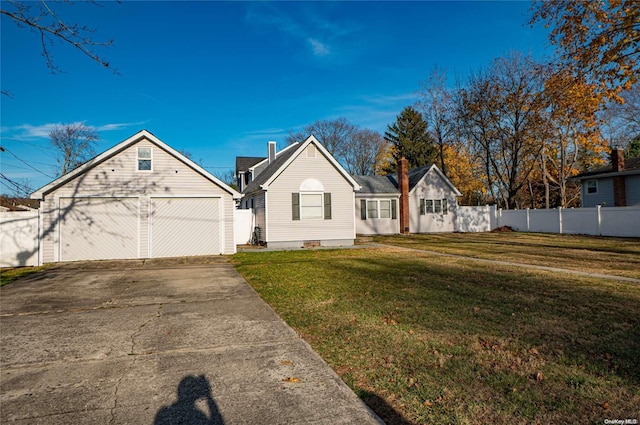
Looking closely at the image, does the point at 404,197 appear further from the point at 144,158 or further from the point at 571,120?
the point at 144,158

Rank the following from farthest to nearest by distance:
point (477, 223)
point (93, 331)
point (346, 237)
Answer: point (477, 223), point (346, 237), point (93, 331)

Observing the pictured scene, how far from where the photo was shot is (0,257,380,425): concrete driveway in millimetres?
3211

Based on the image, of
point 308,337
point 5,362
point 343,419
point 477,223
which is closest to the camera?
point 343,419

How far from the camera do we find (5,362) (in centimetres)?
448

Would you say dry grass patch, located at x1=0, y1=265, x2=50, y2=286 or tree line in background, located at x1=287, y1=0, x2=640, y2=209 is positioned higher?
tree line in background, located at x1=287, y1=0, x2=640, y2=209

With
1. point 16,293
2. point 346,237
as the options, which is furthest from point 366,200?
point 16,293

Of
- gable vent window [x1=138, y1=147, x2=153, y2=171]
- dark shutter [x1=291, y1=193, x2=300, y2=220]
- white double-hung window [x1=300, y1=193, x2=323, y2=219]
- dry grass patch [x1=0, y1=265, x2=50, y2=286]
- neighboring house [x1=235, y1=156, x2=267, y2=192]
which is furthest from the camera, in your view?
neighboring house [x1=235, y1=156, x2=267, y2=192]

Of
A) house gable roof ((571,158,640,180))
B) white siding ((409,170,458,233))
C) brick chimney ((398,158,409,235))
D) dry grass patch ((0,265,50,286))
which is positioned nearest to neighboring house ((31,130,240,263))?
dry grass patch ((0,265,50,286))

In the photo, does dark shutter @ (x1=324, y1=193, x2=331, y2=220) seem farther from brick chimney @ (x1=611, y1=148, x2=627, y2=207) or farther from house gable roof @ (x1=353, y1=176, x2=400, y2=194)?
brick chimney @ (x1=611, y1=148, x2=627, y2=207)

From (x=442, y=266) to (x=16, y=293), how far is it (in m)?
11.2

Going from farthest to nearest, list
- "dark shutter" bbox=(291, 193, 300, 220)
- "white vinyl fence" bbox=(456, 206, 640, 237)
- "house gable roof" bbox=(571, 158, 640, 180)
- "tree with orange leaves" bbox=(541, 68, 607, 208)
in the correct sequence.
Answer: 1. "house gable roof" bbox=(571, 158, 640, 180)
2. "tree with orange leaves" bbox=(541, 68, 607, 208)
3. "white vinyl fence" bbox=(456, 206, 640, 237)
4. "dark shutter" bbox=(291, 193, 300, 220)

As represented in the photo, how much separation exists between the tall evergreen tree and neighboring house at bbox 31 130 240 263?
3382cm

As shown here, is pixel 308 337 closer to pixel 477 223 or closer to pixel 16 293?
pixel 16 293

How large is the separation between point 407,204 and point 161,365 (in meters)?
24.3
